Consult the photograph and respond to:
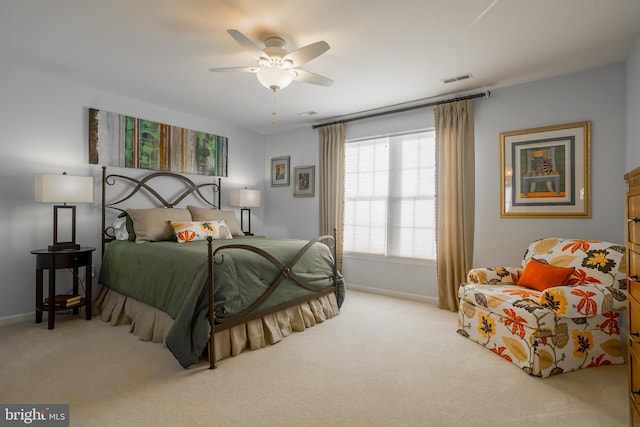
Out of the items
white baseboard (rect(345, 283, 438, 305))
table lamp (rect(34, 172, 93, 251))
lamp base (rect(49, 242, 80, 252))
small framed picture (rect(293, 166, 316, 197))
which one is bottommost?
white baseboard (rect(345, 283, 438, 305))

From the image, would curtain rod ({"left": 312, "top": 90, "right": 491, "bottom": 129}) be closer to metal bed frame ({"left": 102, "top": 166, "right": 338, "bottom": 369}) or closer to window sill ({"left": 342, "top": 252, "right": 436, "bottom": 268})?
metal bed frame ({"left": 102, "top": 166, "right": 338, "bottom": 369})

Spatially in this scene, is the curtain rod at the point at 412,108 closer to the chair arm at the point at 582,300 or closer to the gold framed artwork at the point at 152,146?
the gold framed artwork at the point at 152,146

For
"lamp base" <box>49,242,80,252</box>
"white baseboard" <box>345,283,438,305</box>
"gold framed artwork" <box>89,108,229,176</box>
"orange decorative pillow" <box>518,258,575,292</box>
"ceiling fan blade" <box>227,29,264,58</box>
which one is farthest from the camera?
"white baseboard" <box>345,283,438,305</box>

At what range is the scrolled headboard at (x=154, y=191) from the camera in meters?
3.88

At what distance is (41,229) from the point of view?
342 cm

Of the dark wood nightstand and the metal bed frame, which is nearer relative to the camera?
the metal bed frame

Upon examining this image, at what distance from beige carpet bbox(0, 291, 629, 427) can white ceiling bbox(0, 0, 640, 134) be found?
2.52 m

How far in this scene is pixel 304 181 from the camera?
17.4 feet

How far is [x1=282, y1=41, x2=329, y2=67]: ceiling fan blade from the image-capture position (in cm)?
225

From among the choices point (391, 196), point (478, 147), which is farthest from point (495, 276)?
point (391, 196)

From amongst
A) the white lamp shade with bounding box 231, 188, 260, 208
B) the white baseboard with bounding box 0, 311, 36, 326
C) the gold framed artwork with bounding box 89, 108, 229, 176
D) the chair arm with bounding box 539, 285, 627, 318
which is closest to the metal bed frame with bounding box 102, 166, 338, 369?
the gold framed artwork with bounding box 89, 108, 229, 176

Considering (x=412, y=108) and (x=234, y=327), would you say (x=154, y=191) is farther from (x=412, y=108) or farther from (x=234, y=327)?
(x=412, y=108)

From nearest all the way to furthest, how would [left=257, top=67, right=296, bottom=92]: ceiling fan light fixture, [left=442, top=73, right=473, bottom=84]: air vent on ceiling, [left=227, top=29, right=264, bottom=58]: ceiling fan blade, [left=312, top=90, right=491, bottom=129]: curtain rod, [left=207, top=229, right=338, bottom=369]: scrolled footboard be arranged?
[left=227, top=29, right=264, bottom=58]: ceiling fan blade → [left=207, top=229, right=338, bottom=369]: scrolled footboard → [left=257, top=67, right=296, bottom=92]: ceiling fan light fixture → [left=442, top=73, right=473, bottom=84]: air vent on ceiling → [left=312, top=90, right=491, bottom=129]: curtain rod

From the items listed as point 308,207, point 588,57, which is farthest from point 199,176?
point 588,57
